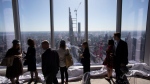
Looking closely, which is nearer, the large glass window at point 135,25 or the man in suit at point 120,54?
the man in suit at point 120,54

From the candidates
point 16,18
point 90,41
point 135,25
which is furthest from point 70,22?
point 135,25

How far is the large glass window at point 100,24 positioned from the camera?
4.19m

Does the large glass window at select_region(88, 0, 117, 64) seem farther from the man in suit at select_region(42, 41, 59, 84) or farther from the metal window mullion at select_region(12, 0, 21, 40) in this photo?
the metal window mullion at select_region(12, 0, 21, 40)

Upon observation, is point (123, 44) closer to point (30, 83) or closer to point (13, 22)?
point (30, 83)

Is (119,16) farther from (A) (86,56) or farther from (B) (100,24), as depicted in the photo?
(A) (86,56)

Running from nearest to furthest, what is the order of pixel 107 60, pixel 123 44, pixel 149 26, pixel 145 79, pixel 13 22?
1. pixel 123 44
2. pixel 107 60
3. pixel 145 79
4. pixel 13 22
5. pixel 149 26

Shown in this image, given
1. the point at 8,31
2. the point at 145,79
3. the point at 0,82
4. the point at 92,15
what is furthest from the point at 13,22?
the point at 145,79

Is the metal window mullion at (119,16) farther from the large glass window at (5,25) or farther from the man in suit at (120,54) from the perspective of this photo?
the large glass window at (5,25)

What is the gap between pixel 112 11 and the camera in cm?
423

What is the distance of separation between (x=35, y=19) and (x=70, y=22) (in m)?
1.12

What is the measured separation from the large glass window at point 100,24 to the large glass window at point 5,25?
2519 mm

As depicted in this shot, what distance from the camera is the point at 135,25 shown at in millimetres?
4371

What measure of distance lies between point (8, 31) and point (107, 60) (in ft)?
10.4

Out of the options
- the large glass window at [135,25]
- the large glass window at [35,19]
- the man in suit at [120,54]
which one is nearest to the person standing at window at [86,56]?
the man in suit at [120,54]
